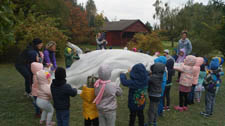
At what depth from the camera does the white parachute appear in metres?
7.13

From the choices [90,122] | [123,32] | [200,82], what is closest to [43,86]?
[90,122]

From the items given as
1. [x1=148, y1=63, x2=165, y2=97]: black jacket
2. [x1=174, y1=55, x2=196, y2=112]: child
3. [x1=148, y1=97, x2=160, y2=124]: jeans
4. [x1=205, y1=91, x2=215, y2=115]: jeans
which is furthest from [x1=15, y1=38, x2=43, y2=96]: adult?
[x1=205, y1=91, x2=215, y2=115]: jeans

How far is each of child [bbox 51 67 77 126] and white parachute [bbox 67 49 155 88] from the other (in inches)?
129

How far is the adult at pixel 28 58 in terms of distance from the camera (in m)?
5.37

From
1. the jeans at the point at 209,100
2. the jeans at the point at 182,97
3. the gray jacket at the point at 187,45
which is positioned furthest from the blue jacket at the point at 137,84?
the gray jacket at the point at 187,45

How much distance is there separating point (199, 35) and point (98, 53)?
18.7 m

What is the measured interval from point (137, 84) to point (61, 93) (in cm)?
153

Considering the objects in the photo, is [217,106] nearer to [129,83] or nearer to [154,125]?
[154,125]

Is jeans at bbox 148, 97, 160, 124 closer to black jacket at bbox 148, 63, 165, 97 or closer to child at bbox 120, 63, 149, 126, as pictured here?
black jacket at bbox 148, 63, 165, 97

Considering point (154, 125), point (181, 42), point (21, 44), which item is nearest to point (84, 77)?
point (154, 125)

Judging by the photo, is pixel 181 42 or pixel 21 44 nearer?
pixel 181 42

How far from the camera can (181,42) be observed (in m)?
8.49

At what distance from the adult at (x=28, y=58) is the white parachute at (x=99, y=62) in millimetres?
1684

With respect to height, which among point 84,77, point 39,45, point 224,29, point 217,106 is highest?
point 224,29
